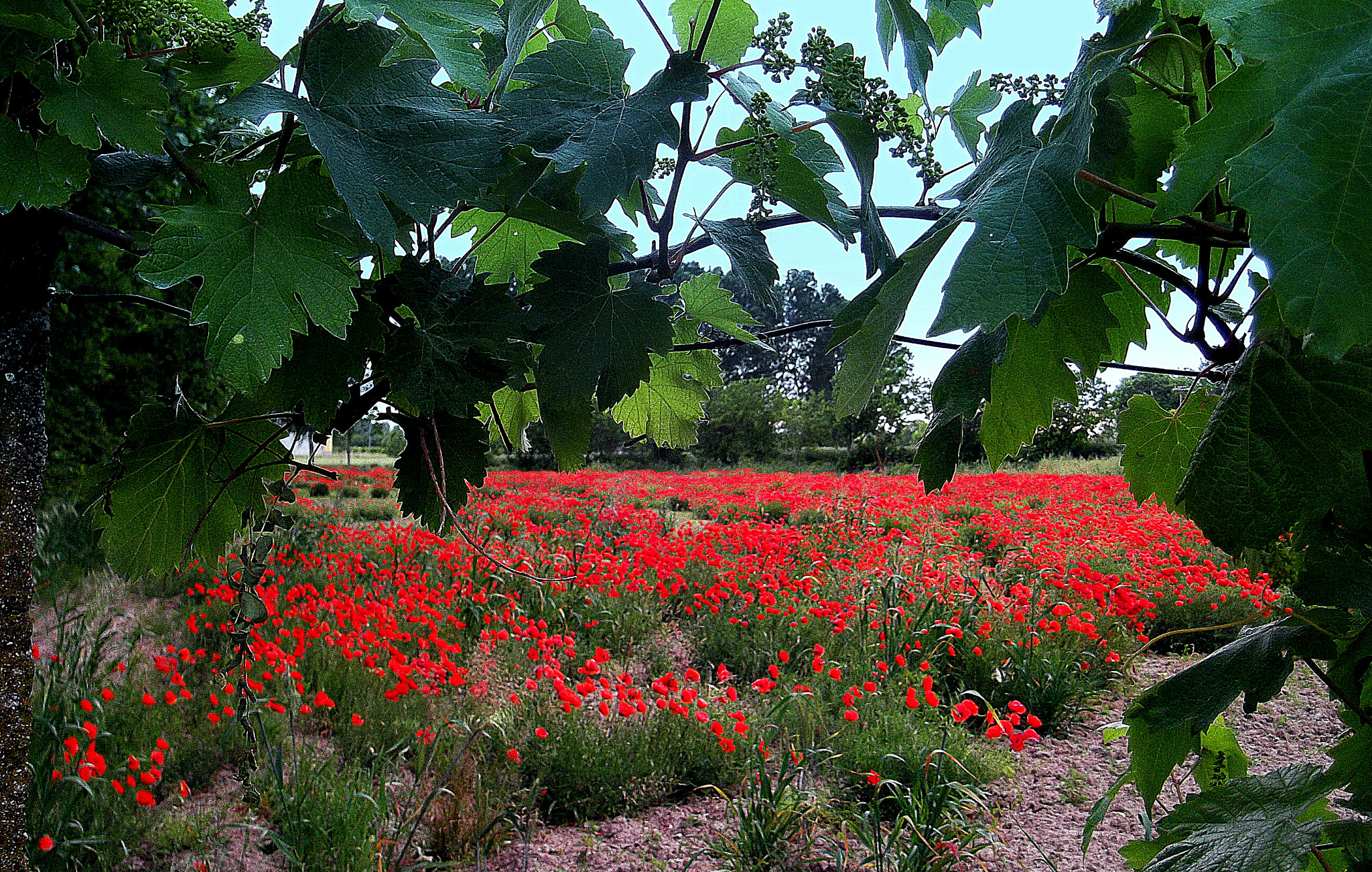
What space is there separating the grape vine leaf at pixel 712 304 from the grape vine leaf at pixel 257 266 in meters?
0.34

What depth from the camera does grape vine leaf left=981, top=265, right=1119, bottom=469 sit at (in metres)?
0.50

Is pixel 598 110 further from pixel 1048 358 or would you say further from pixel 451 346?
pixel 1048 358

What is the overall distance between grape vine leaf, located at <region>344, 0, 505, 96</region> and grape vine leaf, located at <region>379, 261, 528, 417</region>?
0.14m

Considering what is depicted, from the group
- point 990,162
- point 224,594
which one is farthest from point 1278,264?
point 224,594

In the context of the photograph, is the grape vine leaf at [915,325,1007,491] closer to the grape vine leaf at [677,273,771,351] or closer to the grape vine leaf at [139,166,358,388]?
the grape vine leaf at [677,273,771,351]

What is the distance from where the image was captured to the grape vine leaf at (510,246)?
26.0 inches

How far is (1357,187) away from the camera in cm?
23

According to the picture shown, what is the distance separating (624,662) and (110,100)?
3.68m

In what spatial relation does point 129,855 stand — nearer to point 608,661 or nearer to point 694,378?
point 608,661

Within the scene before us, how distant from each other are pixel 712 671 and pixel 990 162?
3.73m

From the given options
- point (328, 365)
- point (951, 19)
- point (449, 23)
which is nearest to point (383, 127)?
point (449, 23)

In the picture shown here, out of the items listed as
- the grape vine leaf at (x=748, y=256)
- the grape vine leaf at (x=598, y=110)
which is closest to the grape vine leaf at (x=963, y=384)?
the grape vine leaf at (x=748, y=256)

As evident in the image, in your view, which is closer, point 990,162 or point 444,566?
point 990,162

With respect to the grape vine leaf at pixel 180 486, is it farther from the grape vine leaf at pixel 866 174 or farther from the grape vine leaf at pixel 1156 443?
the grape vine leaf at pixel 1156 443
